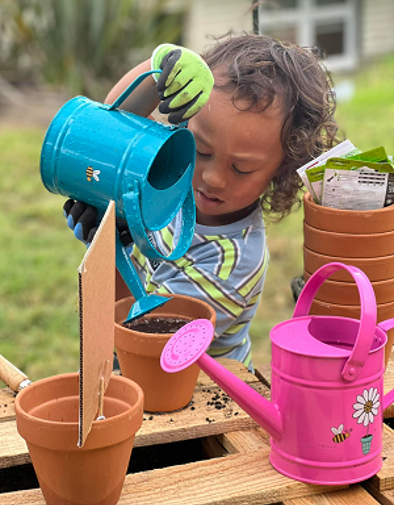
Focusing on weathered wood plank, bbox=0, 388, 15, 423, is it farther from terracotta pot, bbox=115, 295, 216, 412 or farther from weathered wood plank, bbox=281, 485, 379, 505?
weathered wood plank, bbox=281, 485, 379, 505

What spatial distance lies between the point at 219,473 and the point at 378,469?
0.72 ft

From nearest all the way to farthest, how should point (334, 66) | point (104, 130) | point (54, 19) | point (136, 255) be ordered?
point (104, 130)
point (136, 255)
point (54, 19)
point (334, 66)

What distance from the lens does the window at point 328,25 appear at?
29.7 ft

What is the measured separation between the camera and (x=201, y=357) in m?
0.95

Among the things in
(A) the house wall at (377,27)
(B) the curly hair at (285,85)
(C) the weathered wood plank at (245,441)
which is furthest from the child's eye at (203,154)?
(A) the house wall at (377,27)

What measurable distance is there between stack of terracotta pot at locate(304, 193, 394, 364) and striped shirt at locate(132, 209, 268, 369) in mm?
269

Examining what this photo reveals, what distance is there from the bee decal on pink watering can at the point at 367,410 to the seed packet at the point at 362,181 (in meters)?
0.38

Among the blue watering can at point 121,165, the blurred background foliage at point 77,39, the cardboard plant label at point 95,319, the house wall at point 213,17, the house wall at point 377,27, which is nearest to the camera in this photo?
the cardboard plant label at point 95,319

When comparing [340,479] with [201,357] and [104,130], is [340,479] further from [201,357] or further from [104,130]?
[104,130]

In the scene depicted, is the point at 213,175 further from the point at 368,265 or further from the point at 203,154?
the point at 368,265

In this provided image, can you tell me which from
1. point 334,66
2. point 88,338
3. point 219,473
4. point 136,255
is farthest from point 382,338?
point 334,66

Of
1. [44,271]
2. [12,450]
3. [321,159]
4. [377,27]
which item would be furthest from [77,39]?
[12,450]

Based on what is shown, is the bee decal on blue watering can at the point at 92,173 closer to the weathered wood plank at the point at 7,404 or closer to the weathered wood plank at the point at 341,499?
the weathered wood plank at the point at 7,404

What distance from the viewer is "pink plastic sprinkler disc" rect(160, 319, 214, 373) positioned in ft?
3.04
